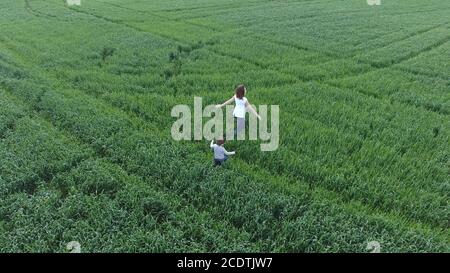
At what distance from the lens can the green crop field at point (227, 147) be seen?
5.63 m

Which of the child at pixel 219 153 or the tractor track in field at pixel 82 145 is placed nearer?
the tractor track in field at pixel 82 145

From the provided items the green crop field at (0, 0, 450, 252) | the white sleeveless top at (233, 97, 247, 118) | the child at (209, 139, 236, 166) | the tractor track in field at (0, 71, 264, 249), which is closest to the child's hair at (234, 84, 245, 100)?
the white sleeveless top at (233, 97, 247, 118)

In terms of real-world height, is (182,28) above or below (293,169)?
above

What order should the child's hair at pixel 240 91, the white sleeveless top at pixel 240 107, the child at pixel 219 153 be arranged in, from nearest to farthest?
the child at pixel 219 153 → the child's hair at pixel 240 91 → the white sleeveless top at pixel 240 107

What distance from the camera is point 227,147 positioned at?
304 inches

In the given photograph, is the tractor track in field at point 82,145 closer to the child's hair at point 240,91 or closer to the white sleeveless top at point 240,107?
the white sleeveless top at point 240,107

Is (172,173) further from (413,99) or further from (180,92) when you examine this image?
(413,99)

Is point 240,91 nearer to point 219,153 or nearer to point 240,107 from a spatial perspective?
point 240,107

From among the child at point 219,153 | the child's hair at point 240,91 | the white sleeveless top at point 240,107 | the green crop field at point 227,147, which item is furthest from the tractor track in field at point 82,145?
the child's hair at point 240,91

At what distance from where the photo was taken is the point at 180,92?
10.8 metres
